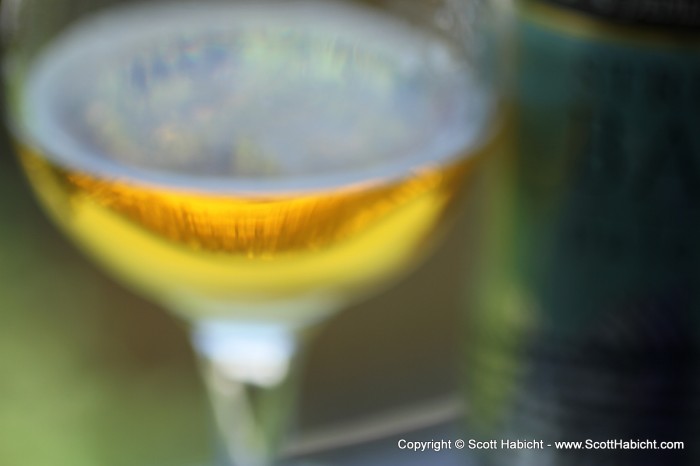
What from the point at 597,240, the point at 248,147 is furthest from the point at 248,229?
the point at 597,240

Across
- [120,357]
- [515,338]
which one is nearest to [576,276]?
[515,338]

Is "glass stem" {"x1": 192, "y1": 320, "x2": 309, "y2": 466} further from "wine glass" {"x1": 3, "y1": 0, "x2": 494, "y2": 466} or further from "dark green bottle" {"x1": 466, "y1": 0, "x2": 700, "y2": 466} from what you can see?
"dark green bottle" {"x1": 466, "y1": 0, "x2": 700, "y2": 466}

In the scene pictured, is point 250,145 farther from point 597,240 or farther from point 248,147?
point 597,240

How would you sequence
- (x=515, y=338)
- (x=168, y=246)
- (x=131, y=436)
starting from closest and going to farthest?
(x=168, y=246) < (x=515, y=338) < (x=131, y=436)

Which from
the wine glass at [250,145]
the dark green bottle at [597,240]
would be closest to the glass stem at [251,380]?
the wine glass at [250,145]

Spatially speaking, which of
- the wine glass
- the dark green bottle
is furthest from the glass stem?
the dark green bottle

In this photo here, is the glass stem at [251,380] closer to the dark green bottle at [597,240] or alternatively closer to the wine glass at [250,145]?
the wine glass at [250,145]

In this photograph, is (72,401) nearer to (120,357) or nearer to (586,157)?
(120,357)
